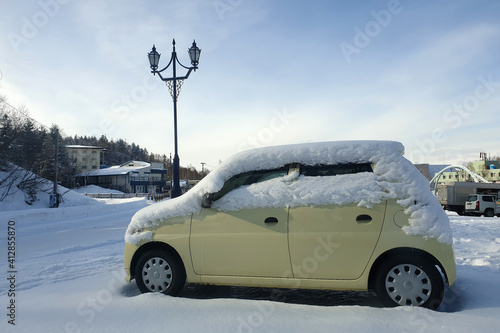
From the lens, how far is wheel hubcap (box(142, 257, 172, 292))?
3.90m

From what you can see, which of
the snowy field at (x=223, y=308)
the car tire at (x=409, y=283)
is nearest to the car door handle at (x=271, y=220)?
the snowy field at (x=223, y=308)

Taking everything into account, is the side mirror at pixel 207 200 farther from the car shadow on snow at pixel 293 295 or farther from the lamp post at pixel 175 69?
the lamp post at pixel 175 69

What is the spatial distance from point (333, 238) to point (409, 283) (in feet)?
2.76

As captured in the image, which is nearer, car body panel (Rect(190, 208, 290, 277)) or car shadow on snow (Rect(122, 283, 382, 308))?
car body panel (Rect(190, 208, 290, 277))

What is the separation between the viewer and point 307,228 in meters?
3.53

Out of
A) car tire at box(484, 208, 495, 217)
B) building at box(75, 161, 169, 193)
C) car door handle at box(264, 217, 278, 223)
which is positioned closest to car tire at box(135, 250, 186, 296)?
car door handle at box(264, 217, 278, 223)

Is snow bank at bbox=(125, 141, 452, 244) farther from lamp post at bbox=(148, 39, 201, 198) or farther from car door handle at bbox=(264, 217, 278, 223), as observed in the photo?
lamp post at bbox=(148, 39, 201, 198)

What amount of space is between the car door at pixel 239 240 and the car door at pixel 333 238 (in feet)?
0.45

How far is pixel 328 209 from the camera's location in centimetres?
352

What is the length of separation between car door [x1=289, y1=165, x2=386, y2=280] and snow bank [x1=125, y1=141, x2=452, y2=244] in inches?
3.6

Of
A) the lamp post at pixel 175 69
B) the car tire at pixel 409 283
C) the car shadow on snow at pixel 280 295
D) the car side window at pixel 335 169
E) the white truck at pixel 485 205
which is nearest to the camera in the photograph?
the car tire at pixel 409 283

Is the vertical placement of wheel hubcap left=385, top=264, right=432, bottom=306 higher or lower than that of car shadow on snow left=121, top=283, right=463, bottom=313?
higher

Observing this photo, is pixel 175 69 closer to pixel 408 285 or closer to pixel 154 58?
pixel 154 58

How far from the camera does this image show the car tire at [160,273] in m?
3.86
